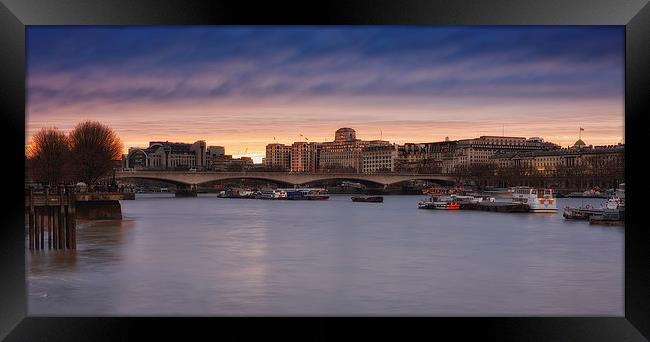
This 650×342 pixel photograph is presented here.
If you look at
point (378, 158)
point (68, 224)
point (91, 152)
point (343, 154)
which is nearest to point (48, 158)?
point (91, 152)

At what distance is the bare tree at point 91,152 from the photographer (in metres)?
20.1

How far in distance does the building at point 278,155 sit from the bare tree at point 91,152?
25727 millimetres

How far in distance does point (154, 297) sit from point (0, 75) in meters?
3.71

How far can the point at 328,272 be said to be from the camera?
9.65 metres

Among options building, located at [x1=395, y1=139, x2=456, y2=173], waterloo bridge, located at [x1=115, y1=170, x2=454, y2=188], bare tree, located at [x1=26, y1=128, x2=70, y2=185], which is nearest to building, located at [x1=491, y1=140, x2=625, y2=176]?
building, located at [x1=395, y1=139, x2=456, y2=173]

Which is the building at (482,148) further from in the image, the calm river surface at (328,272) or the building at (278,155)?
the calm river surface at (328,272)

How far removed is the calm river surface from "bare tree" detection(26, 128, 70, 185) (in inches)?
97.0

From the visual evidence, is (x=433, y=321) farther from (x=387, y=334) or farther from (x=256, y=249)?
(x=256, y=249)

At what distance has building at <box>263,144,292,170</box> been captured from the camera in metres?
47.8

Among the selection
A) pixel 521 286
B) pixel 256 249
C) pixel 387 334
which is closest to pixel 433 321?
pixel 387 334

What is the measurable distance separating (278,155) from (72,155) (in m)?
29.3

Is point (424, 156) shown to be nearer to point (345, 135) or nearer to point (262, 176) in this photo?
point (345, 135)

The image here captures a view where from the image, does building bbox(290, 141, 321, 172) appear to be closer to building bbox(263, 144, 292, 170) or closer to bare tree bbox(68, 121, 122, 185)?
building bbox(263, 144, 292, 170)
